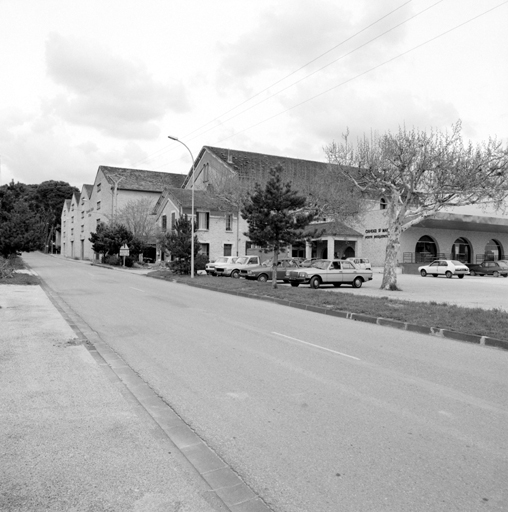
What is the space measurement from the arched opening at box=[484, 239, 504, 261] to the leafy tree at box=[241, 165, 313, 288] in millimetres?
41555

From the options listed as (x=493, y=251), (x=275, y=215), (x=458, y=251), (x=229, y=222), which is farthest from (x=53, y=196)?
(x=275, y=215)

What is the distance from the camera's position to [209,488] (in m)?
3.54

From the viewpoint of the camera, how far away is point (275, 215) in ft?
69.6

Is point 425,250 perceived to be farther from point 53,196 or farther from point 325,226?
point 53,196

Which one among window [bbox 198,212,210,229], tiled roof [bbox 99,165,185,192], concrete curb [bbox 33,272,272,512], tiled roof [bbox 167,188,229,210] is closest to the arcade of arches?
tiled roof [bbox 167,188,229,210]

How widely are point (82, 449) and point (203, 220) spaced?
42988mm

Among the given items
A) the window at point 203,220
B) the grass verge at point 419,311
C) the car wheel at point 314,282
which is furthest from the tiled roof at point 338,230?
the grass verge at point 419,311

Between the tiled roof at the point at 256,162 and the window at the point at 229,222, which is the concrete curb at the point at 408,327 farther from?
the tiled roof at the point at 256,162

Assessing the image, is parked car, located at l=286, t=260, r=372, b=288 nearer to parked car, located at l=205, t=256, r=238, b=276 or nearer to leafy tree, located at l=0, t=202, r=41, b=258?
parked car, located at l=205, t=256, r=238, b=276

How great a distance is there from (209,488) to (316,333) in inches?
284

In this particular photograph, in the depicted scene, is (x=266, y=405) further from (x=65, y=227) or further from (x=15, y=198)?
(x=65, y=227)

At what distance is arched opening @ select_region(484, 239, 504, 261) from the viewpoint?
55438 mm

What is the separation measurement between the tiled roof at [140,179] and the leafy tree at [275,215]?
42.0 metres

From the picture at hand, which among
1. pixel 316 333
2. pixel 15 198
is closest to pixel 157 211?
pixel 15 198
